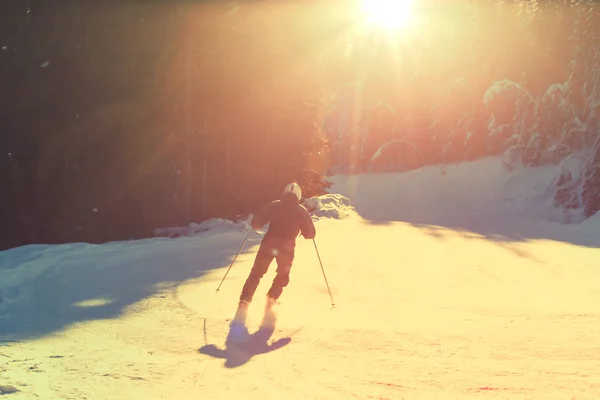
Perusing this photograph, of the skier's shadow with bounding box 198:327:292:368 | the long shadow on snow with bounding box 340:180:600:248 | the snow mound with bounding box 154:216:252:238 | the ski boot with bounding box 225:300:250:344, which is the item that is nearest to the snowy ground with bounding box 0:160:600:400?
the skier's shadow with bounding box 198:327:292:368

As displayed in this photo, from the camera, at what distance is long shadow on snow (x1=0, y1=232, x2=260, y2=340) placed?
752 centimetres

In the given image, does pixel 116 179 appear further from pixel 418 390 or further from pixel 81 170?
pixel 418 390

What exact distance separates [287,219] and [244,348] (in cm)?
226

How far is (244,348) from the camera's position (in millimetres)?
6008

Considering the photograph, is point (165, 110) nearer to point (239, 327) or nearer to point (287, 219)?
point (287, 219)

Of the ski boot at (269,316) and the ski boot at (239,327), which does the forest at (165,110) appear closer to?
the ski boot at (269,316)

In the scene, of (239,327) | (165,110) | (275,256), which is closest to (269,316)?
(239,327)

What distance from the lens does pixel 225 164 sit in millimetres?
19641

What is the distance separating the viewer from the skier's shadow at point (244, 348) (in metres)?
5.62

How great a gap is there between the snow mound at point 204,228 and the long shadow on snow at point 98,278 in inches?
108

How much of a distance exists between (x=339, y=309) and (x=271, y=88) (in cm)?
1385

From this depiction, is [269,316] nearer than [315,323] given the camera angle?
No

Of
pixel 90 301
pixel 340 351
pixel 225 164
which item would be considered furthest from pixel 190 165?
pixel 340 351

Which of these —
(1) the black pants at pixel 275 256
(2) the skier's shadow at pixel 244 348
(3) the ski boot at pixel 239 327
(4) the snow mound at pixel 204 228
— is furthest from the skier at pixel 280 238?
(4) the snow mound at pixel 204 228
